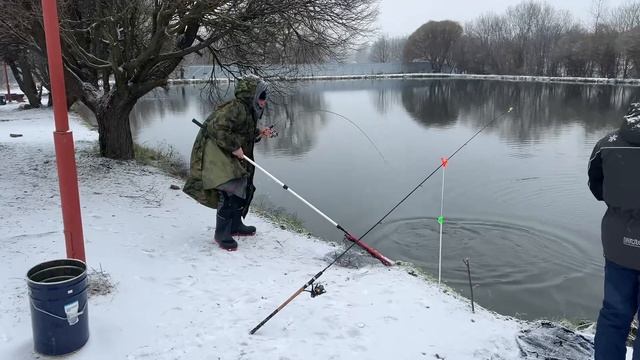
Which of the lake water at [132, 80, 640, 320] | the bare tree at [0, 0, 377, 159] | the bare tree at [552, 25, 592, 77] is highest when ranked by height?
the bare tree at [552, 25, 592, 77]

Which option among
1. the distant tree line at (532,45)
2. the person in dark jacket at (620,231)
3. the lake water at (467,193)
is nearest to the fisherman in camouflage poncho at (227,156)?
the lake water at (467,193)

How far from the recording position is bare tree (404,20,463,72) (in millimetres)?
93125

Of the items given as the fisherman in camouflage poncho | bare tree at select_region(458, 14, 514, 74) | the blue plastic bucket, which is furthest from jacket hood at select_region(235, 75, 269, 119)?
bare tree at select_region(458, 14, 514, 74)

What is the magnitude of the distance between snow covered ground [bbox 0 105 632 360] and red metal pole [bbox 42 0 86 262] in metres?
0.64

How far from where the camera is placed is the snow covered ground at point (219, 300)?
3.84m

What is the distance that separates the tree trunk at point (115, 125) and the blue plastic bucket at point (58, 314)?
7.49m

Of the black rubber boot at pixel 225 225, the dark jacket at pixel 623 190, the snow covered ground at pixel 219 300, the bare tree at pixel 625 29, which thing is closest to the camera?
the dark jacket at pixel 623 190

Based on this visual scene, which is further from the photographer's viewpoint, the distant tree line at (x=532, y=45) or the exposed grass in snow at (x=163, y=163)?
the distant tree line at (x=532, y=45)

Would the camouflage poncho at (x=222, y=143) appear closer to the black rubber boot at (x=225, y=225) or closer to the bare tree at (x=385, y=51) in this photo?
the black rubber boot at (x=225, y=225)

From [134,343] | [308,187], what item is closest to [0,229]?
[134,343]

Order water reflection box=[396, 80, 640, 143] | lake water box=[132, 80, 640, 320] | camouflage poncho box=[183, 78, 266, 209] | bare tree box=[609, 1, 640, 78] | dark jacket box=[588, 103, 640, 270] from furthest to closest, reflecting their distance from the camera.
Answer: bare tree box=[609, 1, 640, 78] → water reflection box=[396, 80, 640, 143] → lake water box=[132, 80, 640, 320] → camouflage poncho box=[183, 78, 266, 209] → dark jacket box=[588, 103, 640, 270]

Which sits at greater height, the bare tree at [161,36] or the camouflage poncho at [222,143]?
the bare tree at [161,36]

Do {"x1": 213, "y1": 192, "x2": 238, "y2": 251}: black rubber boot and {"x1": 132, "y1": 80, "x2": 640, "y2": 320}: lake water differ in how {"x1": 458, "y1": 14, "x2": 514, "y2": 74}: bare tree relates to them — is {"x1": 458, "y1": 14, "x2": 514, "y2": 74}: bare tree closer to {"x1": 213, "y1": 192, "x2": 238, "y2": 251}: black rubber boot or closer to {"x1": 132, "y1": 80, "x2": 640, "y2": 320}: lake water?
{"x1": 132, "y1": 80, "x2": 640, "y2": 320}: lake water

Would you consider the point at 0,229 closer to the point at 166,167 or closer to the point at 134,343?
the point at 134,343
